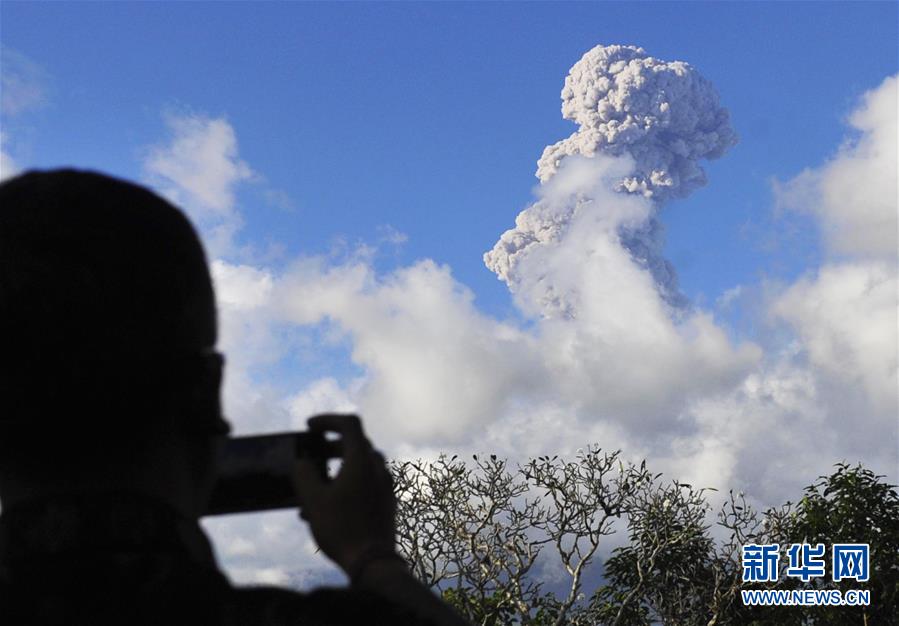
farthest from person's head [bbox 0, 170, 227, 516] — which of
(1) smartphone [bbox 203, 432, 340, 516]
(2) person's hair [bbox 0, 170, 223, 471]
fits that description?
(1) smartphone [bbox 203, 432, 340, 516]

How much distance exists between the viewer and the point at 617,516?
22.1 metres

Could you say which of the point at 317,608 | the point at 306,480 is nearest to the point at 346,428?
the point at 306,480

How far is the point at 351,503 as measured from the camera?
1.27 m

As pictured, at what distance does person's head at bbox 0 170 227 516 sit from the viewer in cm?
109

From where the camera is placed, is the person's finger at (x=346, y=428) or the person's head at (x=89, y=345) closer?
the person's head at (x=89, y=345)

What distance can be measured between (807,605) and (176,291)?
71.3 feet

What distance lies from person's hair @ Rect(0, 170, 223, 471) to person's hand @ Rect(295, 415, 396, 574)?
0.23 metres

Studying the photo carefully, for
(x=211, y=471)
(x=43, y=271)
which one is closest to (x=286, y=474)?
(x=211, y=471)

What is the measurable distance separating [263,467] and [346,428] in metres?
0.12

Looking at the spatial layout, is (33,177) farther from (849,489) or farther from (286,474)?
(849,489)

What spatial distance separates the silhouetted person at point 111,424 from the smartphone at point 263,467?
0.10m

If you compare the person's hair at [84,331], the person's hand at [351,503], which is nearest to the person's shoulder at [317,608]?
the person's hand at [351,503]

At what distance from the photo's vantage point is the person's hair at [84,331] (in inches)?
43.0

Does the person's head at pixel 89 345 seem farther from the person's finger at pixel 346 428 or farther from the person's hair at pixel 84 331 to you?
the person's finger at pixel 346 428
